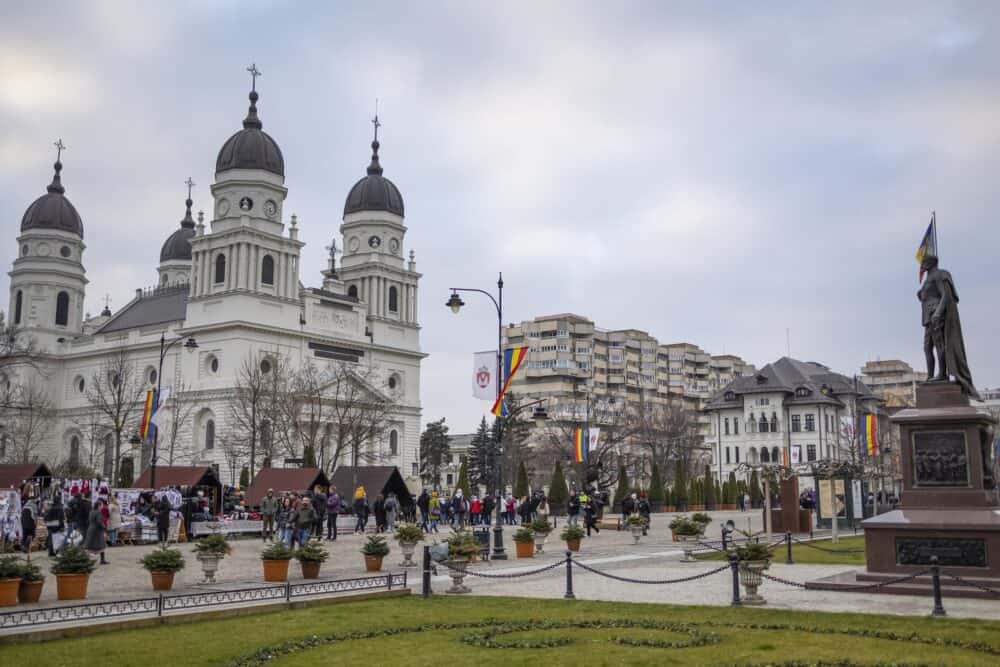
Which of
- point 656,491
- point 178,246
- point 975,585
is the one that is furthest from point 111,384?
point 975,585

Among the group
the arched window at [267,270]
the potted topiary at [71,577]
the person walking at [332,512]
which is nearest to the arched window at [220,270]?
the arched window at [267,270]

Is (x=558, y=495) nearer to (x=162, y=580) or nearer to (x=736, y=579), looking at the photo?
(x=162, y=580)

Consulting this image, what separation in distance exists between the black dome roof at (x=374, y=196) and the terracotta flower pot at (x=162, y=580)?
79.7m

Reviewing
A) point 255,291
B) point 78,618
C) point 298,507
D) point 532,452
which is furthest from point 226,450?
point 78,618

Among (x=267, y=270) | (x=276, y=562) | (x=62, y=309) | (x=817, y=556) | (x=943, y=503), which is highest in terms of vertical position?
(x=267, y=270)

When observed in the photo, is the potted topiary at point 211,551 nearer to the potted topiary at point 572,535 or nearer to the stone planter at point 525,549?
the stone planter at point 525,549

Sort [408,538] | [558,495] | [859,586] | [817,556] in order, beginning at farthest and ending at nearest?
1. [558,495]
2. [817,556]
3. [408,538]
4. [859,586]

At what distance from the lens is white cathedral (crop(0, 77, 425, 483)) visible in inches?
3137

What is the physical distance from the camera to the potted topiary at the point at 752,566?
639 inches

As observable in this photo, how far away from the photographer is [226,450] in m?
70.1

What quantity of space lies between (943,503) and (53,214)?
9791 centimetres

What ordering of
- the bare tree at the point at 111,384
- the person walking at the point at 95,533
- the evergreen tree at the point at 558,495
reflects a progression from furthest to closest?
the bare tree at the point at 111,384 < the evergreen tree at the point at 558,495 < the person walking at the point at 95,533

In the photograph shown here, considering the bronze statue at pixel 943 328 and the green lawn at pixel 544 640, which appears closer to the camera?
the green lawn at pixel 544 640

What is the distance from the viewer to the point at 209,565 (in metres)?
20.3
